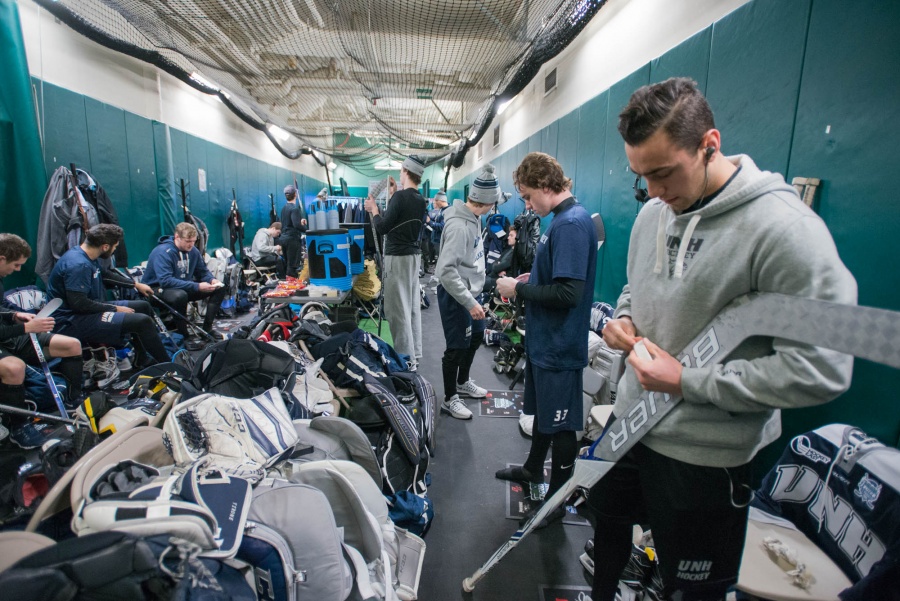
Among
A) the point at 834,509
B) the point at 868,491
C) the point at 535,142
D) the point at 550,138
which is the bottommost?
the point at 834,509

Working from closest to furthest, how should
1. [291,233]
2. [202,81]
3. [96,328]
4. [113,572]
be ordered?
[113,572]
[96,328]
[202,81]
[291,233]

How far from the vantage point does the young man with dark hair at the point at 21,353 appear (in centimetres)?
234

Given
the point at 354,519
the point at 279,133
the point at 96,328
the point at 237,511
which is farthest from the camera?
the point at 279,133

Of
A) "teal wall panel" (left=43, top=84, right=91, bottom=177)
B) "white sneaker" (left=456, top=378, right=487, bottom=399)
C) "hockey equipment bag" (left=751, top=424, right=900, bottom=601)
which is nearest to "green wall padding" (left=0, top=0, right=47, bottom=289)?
"teal wall panel" (left=43, top=84, right=91, bottom=177)

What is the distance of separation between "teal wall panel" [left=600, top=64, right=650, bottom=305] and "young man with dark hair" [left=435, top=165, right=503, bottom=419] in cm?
103

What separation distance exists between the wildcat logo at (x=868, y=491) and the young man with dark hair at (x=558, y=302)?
89 cm

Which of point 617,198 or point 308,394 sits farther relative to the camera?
point 617,198

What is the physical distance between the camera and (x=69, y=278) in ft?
10.1

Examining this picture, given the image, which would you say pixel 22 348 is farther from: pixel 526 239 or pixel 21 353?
pixel 526 239

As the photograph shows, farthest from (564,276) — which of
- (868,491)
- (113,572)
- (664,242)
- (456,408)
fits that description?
(456,408)

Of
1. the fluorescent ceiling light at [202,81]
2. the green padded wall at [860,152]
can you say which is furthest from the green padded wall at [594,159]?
the fluorescent ceiling light at [202,81]

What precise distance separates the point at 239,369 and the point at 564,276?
1.56 metres

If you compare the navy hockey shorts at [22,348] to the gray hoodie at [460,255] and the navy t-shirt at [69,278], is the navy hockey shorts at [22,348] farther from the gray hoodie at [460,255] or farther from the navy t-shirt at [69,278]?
the gray hoodie at [460,255]

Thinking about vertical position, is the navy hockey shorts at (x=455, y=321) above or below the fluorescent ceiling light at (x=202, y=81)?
below
